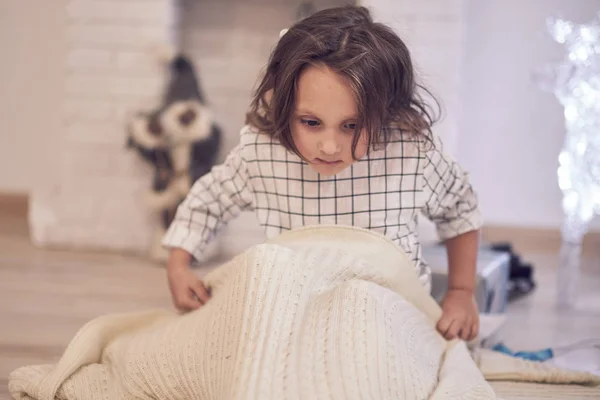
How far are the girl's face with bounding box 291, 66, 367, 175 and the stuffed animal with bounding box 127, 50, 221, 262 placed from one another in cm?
96

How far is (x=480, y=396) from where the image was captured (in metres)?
0.85

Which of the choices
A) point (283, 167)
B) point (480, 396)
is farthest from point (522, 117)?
point (480, 396)

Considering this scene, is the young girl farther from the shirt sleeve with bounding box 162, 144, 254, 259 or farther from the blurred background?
the blurred background

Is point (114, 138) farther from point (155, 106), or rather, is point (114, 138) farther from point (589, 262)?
point (589, 262)

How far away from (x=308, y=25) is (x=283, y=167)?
0.19 meters

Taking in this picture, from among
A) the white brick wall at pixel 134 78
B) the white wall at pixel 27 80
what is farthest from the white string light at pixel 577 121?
the white wall at pixel 27 80

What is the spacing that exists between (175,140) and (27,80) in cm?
62

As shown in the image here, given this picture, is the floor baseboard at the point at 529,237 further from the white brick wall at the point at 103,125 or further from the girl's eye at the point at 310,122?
the girl's eye at the point at 310,122

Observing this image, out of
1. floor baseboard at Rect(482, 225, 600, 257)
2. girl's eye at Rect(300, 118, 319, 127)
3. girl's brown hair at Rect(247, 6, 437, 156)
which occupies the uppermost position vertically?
girl's brown hair at Rect(247, 6, 437, 156)

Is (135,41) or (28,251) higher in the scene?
(135,41)

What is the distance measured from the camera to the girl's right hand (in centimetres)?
104

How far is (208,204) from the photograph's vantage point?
1.10m

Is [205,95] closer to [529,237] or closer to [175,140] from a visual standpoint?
[175,140]

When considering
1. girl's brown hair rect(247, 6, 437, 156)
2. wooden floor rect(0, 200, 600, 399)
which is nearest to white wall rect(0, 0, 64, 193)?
wooden floor rect(0, 200, 600, 399)
